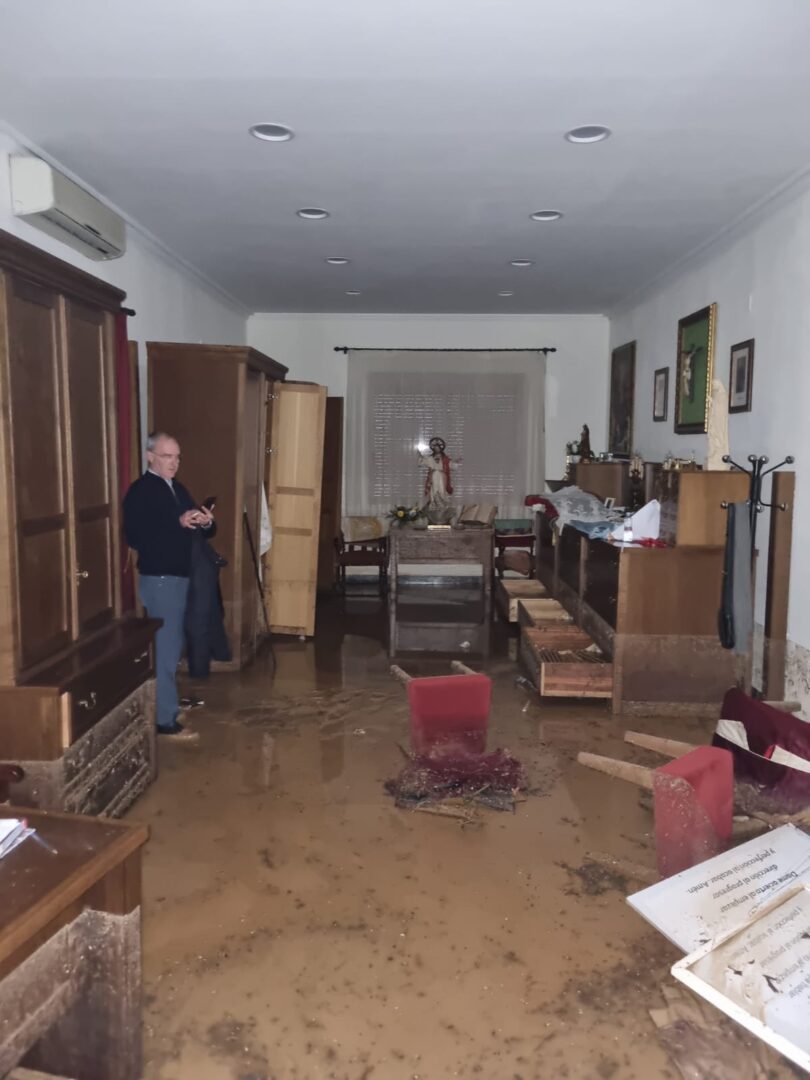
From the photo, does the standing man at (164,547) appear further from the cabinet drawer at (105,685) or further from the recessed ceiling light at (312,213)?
the recessed ceiling light at (312,213)

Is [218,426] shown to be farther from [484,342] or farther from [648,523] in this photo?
[484,342]

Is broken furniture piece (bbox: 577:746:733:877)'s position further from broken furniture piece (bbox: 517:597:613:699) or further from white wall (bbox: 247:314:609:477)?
white wall (bbox: 247:314:609:477)

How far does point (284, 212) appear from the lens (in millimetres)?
4598

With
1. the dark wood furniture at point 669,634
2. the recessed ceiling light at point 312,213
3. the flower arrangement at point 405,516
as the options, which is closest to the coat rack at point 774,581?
the dark wood furniture at point 669,634

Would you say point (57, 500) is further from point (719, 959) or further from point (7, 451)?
point (719, 959)

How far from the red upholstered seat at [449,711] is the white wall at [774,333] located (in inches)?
65.9

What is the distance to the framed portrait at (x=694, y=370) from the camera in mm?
5273

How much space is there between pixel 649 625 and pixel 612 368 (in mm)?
4116

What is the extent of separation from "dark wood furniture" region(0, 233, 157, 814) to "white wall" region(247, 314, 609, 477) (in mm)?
4942

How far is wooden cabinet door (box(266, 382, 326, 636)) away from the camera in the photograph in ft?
19.4

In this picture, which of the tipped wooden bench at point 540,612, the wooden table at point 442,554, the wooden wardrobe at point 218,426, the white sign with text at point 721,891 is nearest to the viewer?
the white sign with text at point 721,891

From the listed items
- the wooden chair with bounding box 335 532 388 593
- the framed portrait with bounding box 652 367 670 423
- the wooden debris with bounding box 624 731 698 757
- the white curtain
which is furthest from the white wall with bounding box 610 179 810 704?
the wooden chair with bounding box 335 532 388 593

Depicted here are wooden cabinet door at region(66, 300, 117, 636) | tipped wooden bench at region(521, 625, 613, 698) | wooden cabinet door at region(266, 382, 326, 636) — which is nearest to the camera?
wooden cabinet door at region(66, 300, 117, 636)

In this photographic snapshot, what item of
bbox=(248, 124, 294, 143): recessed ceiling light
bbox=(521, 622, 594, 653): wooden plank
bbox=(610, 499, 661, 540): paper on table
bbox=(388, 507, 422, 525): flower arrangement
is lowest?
bbox=(521, 622, 594, 653): wooden plank
